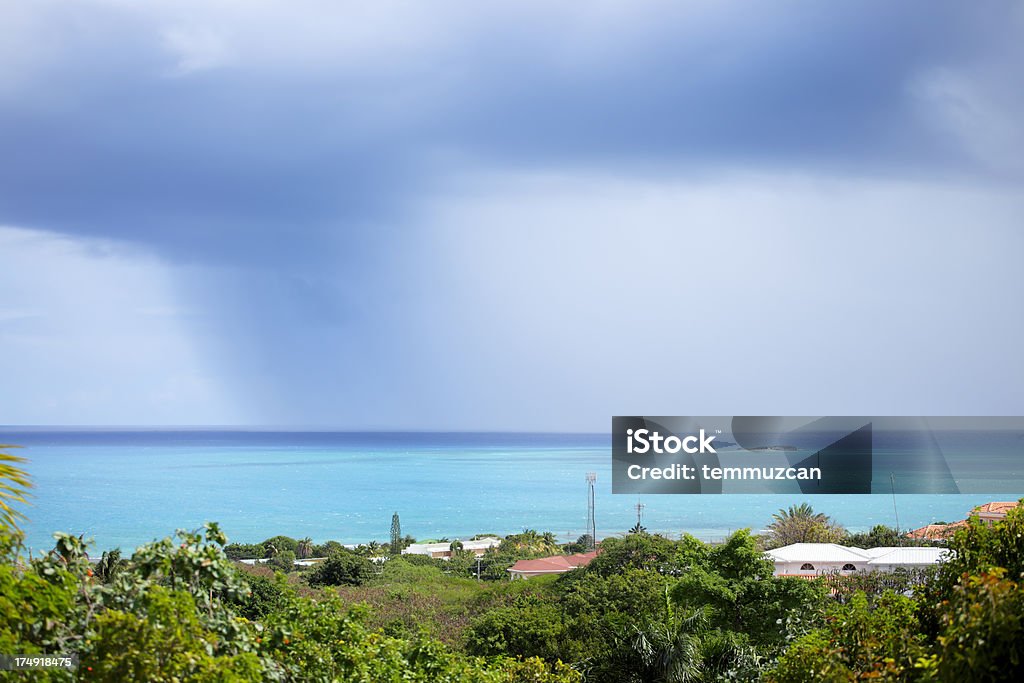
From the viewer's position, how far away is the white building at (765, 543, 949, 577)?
2384 centimetres

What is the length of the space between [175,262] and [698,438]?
6635cm

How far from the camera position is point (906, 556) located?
24172 millimetres

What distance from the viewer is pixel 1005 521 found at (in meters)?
4.54

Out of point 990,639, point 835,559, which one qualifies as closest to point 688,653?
point 835,559

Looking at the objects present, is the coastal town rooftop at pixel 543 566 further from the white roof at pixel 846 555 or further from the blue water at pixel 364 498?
the blue water at pixel 364 498

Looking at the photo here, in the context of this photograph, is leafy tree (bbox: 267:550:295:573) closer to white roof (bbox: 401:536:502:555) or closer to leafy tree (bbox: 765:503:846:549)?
white roof (bbox: 401:536:502:555)

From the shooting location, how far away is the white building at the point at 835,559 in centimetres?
2384

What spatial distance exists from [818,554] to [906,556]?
221 centimetres

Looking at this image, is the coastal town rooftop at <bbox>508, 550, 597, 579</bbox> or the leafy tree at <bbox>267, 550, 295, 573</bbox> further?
the leafy tree at <bbox>267, 550, 295, 573</bbox>

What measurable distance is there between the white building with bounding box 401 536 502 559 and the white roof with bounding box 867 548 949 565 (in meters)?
23.1

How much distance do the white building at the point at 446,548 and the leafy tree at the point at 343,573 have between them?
1040 centimetres

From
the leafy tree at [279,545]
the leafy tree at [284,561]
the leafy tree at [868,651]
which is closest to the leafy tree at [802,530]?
the leafy tree at [284,561]

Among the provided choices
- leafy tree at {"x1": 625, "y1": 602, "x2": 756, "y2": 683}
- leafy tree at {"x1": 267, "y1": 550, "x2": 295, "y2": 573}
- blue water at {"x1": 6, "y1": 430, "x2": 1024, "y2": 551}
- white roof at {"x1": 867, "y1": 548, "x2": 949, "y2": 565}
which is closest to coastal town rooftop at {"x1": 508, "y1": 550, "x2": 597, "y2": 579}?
white roof at {"x1": 867, "y1": 548, "x2": 949, "y2": 565}

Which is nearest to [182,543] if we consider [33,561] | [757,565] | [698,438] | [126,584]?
[126,584]
